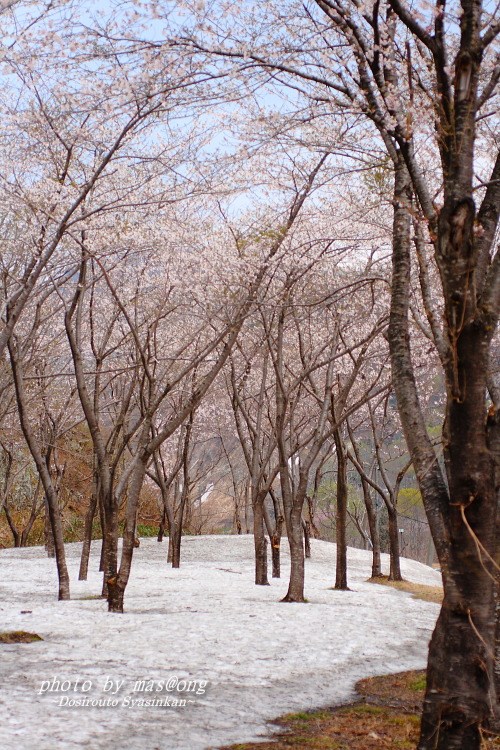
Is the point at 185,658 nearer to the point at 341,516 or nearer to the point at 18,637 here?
the point at 18,637

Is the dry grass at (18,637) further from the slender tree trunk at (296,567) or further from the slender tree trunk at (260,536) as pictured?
the slender tree trunk at (260,536)

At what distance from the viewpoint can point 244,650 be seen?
6.73 meters

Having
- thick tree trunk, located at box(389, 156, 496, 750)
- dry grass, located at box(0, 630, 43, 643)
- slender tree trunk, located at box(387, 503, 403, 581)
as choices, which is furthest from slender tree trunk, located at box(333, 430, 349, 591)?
thick tree trunk, located at box(389, 156, 496, 750)

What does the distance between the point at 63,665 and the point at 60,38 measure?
17.5ft

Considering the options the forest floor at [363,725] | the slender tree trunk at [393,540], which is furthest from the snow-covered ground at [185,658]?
the slender tree trunk at [393,540]

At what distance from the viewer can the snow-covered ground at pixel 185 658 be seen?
13.6 ft

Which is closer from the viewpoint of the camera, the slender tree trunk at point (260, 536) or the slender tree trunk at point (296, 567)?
the slender tree trunk at point (296, 567)

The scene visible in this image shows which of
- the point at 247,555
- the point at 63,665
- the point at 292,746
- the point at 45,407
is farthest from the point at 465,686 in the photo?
the point at 247,555

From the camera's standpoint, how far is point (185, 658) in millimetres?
6203

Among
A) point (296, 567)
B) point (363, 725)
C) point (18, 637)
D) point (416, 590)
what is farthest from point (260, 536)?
point (363, 725)

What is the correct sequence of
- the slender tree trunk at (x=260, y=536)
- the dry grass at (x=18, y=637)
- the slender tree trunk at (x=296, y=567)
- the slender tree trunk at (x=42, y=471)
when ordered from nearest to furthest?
the dry grass at (x=18, y=637) < the slender tree trunk at (x=42, y=471) < the slender tree trunk at (x=296, y=567) < the slender tree trunk at (x=260, y=536)

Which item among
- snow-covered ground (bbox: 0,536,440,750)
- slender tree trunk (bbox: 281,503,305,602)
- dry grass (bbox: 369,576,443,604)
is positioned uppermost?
slender tree trunk (bbox: 281,503,305,602)

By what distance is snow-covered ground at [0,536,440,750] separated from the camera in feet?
13.6

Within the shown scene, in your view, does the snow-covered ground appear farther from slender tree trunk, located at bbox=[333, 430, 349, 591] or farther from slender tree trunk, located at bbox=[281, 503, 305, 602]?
slender tree trunk, located at bbox=[333, 430, 349, 591]
